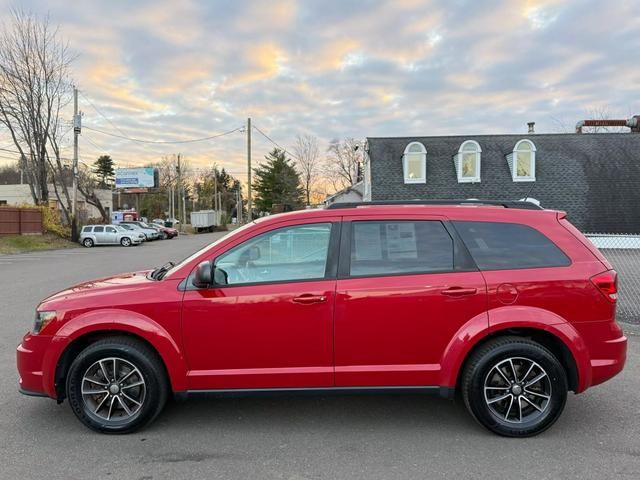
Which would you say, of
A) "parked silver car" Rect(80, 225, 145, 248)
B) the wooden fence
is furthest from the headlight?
"parked silver car" Rect(80, 225, 145, 248)

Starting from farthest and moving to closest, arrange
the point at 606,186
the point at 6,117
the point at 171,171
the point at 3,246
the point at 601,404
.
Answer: the point at 171,171
the point at 6,117
the point at 3,246
the point at 606,186
the point at 601,404

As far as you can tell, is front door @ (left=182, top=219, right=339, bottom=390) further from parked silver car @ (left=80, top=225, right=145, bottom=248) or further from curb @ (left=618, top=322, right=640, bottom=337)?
parked silver car @ (left=80, top=225, right=145, bottom=248)

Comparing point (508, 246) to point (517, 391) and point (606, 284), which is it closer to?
point (606, 284)

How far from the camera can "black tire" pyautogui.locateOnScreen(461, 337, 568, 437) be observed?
3.42m

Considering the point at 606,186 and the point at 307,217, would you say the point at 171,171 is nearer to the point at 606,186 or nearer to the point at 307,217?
the point at 606,186

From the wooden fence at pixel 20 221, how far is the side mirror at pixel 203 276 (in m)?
29.7

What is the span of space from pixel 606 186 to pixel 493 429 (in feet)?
67.1

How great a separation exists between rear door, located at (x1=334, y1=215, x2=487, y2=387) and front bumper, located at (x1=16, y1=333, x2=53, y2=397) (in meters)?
2.33

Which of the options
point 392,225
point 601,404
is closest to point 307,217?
point 392,225

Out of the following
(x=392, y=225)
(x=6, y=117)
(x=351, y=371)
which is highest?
(x=6, y=117)

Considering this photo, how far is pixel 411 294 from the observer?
3.40 metres

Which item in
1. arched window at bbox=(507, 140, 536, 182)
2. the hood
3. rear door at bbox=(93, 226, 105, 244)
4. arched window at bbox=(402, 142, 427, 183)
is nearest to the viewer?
the hood

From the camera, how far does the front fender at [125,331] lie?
343 centimetres

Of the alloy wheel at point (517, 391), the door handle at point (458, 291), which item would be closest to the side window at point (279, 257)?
the door handle at point (458, 291)
